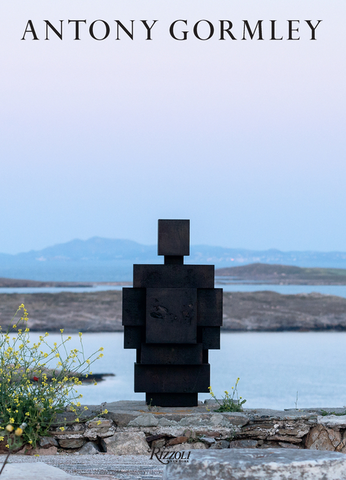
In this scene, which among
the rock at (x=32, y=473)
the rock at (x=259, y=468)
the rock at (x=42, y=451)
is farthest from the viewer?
the rock at (x=42, y=451)

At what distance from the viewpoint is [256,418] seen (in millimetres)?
5660

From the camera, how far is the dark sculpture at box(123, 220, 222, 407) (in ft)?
19.5

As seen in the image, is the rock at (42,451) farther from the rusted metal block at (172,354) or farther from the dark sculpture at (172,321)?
the rusted metal block at (172,354)

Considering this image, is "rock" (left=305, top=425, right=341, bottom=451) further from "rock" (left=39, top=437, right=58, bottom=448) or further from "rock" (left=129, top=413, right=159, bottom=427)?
"rock" (left=39, top=437, right=58, bottom=448)

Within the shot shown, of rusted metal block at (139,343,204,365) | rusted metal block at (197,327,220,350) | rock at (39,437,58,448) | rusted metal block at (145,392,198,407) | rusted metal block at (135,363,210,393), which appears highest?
rusted metal block at (197,327,220,350)

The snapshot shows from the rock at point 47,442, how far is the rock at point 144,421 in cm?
75

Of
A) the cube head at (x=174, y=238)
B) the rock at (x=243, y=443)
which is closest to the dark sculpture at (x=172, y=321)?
the cube head at (x=174, y=238)

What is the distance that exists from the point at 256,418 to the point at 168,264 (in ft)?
5.89

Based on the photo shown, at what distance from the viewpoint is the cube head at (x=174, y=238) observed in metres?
6.02

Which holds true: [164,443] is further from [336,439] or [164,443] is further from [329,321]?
[329,321]

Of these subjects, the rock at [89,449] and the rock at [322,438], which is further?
the rock at [322,438]

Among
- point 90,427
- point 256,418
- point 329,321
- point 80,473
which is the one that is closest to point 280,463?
point 80,473

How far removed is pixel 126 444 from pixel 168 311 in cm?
137

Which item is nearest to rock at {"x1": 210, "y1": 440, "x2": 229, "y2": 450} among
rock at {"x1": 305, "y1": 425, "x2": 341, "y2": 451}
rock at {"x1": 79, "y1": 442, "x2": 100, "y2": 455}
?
rock at {"x1": 305, "y1": 425, "x2": 341, "y2": 451}
